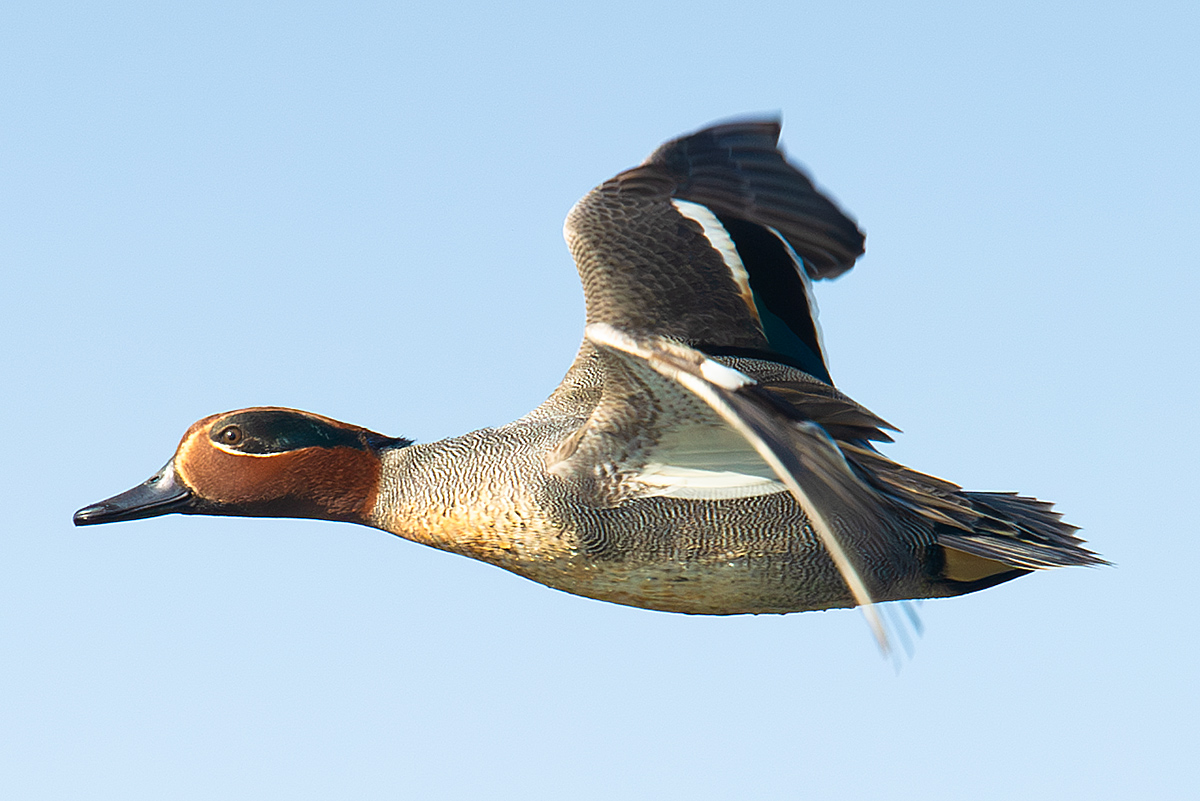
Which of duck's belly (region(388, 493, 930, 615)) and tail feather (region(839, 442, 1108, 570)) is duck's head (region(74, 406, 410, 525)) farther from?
tail feather (region(839, 442, 1108, 570))

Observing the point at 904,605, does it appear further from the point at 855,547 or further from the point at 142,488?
the point at 142,488

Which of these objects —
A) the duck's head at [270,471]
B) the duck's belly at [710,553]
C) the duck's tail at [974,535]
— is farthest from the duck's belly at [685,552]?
the duck's head at [270,471]

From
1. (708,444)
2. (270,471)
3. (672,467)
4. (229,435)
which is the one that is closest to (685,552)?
(672,467)

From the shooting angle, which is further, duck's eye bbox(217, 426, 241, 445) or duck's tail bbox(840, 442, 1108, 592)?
duck's eye bbox(217, 426, 241, 445)

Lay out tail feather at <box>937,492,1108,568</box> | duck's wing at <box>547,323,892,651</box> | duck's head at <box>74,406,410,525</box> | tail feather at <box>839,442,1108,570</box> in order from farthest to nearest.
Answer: duck's head at <box>74,406,410,525</box> → tail feather at <box>937,492,1108,568</box> → tail feather at <box>839,442,1108,570</box> → duck's wing at <box>547,323,892,651</box>

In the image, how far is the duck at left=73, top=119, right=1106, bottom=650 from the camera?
4.79 m

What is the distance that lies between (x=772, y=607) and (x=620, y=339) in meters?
1.57

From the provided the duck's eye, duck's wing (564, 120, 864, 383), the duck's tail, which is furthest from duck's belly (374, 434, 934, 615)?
the duck's eye

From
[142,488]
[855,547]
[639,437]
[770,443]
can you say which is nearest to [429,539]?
[639,437]

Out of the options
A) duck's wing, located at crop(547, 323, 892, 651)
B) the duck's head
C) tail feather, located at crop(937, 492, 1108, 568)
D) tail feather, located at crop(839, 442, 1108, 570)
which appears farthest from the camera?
the duck's head

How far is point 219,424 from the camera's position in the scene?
5.35 m

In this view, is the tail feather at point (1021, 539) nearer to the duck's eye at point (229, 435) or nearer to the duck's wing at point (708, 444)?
the duck's wing at point (708, 444)

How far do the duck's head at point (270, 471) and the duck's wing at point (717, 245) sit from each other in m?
1.23

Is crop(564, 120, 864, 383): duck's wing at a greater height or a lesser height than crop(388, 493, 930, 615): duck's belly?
greater
